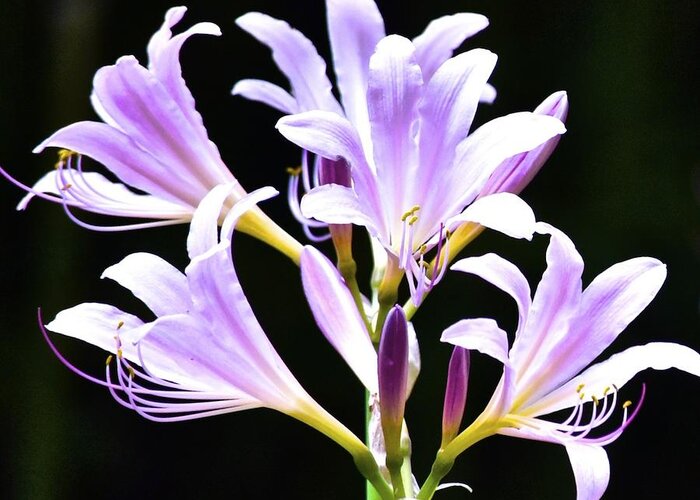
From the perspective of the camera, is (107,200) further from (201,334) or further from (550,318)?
(550,318)

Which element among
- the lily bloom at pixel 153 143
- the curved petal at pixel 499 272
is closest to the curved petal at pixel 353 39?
the lily bloom at pixel 153 143

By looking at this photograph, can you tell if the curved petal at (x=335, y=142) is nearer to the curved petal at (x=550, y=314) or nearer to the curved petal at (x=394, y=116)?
the curved petal at (x=394, y=116)

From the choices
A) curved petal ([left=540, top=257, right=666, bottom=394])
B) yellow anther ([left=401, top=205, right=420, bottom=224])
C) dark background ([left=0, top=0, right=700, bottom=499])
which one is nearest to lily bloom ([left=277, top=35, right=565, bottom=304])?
yellow anther ([left=401, top=205, right=420, bottom=224])

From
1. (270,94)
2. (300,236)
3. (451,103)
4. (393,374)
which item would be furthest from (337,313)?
(300,236)

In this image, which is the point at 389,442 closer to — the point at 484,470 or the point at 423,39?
the point at 423,39

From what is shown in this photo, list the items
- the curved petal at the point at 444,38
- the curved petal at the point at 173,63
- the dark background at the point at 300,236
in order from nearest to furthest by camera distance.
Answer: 1. the curved petal at the point at 173,63
2. the curved petal at the point at 444,38
3. the dark background at the point at 300,236

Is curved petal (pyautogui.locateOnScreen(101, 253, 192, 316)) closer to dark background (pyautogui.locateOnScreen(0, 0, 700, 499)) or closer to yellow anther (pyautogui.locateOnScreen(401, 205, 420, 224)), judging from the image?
yellow anther (pyautogui.locateOnScreen(401, 205, 420, 224))

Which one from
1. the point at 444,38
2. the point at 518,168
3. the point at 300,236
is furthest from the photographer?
the point at 300,236
